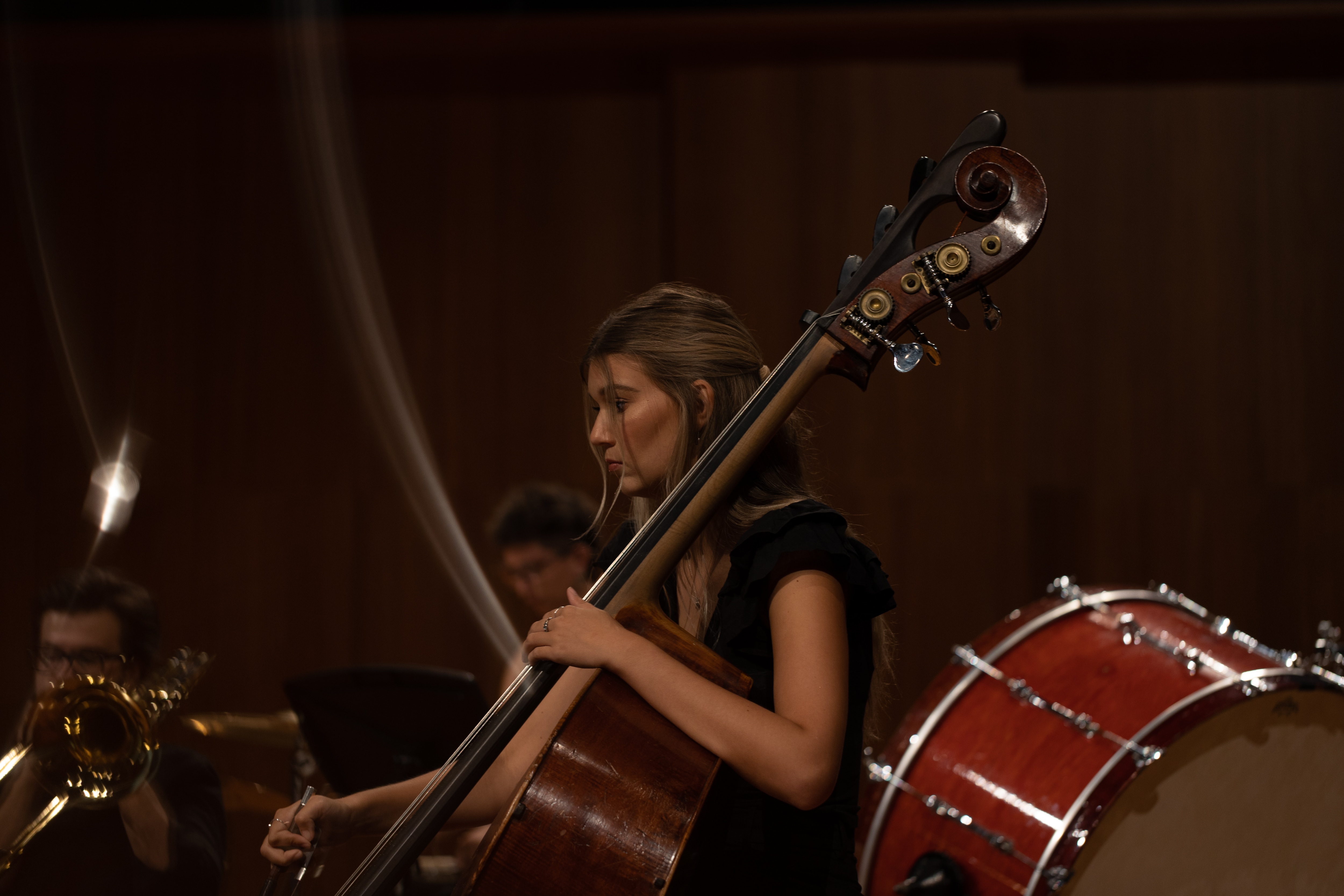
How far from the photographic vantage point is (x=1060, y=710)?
6.91 feet

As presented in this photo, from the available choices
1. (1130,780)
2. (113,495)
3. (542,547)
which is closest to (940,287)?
(1130,780)

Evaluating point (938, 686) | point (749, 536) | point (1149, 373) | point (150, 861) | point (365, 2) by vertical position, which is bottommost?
point (150, 861)

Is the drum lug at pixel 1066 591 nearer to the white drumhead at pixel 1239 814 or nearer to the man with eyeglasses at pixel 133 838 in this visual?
the white drumhead at pixel 1239 814

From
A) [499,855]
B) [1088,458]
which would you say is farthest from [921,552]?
[499,855]

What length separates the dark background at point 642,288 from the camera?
3771 mm

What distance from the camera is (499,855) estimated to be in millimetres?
1123

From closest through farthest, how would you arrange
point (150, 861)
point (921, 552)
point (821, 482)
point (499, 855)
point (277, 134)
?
point (499, 855) → point (821, 482) → point (150, 861) → point (921, 552) → point (277, 134)

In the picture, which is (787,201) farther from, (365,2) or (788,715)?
(788,715)

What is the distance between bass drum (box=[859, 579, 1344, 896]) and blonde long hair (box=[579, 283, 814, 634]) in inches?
37.1

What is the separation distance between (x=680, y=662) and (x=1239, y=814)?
52.0 inches

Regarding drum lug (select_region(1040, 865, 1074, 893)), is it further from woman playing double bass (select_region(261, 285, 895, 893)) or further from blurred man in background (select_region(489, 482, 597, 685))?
blurred man in background (select_region(489, 482, 597, 685))

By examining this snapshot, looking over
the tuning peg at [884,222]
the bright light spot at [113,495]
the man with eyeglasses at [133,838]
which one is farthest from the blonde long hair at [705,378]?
the bright light spot at [113,495]

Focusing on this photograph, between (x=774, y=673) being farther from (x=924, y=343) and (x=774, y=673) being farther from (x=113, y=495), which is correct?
(x=113, y=495)

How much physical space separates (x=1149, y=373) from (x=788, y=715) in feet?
10.3
